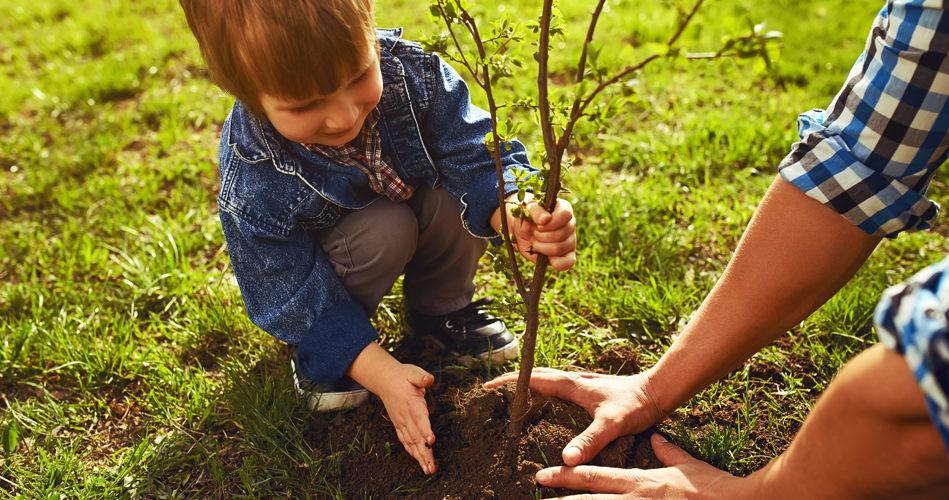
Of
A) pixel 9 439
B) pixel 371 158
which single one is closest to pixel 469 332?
pixel 371 158

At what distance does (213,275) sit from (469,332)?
116 cm

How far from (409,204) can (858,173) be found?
1.33m

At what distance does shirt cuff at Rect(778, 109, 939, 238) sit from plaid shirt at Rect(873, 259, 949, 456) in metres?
0.53

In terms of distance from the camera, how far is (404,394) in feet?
5.54

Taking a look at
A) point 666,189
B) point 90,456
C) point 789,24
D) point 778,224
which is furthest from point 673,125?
point 90,456

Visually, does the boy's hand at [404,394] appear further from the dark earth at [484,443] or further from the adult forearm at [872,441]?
the adult forearm at [872,441]

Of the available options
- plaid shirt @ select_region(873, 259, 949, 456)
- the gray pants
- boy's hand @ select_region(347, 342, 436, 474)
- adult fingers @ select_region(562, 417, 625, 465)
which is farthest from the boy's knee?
plaid shirt @ select_region(873, 259, 949, 456)

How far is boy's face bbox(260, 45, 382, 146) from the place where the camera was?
1510 mm

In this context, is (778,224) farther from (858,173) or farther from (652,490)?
(652,490)

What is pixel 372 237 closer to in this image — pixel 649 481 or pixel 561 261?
pixel 561 261

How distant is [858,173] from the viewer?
1.28 meters

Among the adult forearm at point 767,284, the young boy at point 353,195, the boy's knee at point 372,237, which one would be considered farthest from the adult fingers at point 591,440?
the boy's knee at point 372,237

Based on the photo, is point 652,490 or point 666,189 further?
point 666,189

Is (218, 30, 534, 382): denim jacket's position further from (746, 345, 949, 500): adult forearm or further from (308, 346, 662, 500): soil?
(746, 345, 949, 500): adult forearm
